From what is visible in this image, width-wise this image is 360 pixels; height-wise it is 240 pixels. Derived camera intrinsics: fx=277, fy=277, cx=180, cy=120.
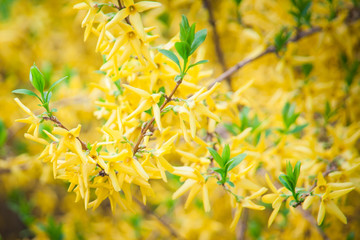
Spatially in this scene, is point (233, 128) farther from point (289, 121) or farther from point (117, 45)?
point (117, 45)

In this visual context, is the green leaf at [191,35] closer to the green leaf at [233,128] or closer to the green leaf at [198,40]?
the green leaf at [198,40]

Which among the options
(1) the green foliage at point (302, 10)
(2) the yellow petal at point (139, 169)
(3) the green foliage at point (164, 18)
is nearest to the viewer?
(2) the yellow petal at point (139, 169)

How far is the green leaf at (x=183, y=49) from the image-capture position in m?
1.08

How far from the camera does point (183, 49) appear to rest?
1.08 m

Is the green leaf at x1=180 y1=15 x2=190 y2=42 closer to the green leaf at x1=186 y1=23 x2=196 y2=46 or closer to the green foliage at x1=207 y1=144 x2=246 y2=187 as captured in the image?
the green leaf at x1=186 y1=23 x2=196 y2=46

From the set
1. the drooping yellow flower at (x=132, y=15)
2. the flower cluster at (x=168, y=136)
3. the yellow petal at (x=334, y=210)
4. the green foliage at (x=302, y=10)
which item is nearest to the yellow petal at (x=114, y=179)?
the flower cluster at (x=168, y=136)

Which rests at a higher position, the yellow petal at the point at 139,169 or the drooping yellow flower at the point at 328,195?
the yellow petal at the point at 139,169

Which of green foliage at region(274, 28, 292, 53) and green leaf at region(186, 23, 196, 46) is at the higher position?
green leaf at region(186, 23, 196, 46)

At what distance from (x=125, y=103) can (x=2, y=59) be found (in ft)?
9.82

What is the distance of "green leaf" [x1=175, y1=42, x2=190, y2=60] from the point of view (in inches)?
42.4

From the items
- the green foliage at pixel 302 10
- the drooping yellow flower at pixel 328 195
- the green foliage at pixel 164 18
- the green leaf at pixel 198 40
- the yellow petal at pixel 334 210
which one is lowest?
the yellow petal at pixel 334 210

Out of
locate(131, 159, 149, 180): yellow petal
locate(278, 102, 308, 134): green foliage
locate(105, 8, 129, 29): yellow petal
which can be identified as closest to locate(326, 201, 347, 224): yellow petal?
locate(278, 102, 308, 134): green foliage

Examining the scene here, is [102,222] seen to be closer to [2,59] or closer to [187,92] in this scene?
[187,92]

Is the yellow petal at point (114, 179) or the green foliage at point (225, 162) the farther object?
the green foliage at point (225, 162)
